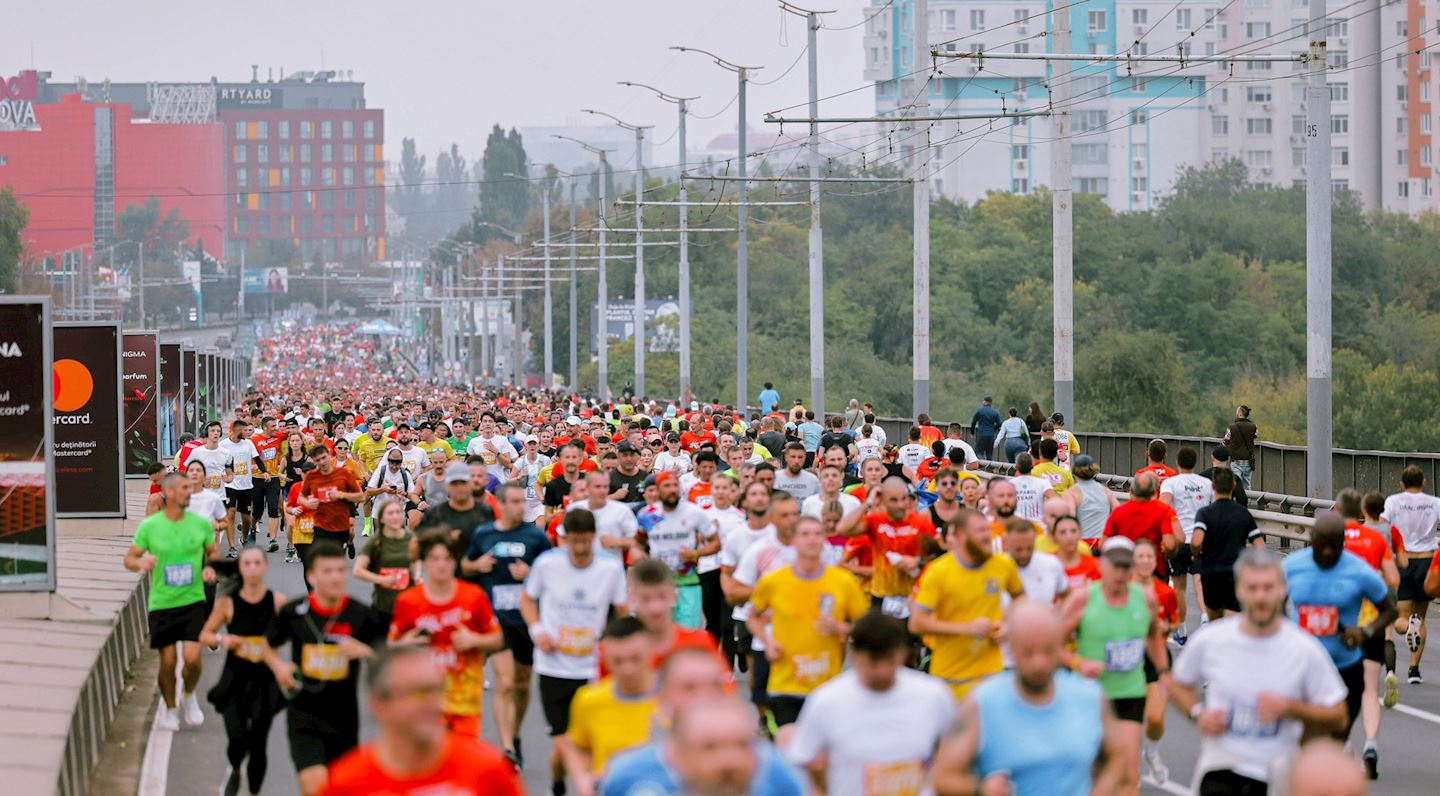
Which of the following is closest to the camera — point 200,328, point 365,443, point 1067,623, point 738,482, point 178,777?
point 1067,623

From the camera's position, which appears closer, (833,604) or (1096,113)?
(833,604)

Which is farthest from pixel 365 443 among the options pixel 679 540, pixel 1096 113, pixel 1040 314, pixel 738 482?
pixel 1096 113

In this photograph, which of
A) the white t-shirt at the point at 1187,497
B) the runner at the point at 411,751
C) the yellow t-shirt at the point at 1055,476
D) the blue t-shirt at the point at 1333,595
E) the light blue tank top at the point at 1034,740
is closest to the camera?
the runner at the point at 411,751

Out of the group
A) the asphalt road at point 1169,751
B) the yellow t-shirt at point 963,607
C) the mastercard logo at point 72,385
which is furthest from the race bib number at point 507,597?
the mastercard logo at point 72,385

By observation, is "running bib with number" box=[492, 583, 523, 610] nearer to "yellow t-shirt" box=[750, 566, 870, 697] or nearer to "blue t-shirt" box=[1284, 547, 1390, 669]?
"yellow t-shirt" box=[750, 566, 870, 697]

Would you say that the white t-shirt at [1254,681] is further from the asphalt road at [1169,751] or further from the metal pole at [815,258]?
the metal pole at [815,258]

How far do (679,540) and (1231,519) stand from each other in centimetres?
372

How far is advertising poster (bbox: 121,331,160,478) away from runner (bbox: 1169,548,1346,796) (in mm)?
29261

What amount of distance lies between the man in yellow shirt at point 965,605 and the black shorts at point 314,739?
268cm

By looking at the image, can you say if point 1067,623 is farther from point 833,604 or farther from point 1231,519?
point 1231,519

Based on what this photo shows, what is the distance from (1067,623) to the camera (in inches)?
415

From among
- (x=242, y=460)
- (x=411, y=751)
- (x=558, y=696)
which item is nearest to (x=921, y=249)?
(x=242, y=460)

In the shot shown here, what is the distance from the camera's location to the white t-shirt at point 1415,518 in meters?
16.3

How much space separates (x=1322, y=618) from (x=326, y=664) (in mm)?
4653
